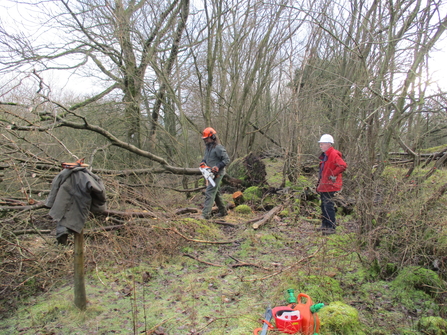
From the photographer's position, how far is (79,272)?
10.2ft

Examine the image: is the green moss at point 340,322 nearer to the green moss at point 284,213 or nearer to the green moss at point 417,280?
the green moss at point 417,280

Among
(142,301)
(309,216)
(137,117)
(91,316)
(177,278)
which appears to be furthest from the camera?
(137,117)

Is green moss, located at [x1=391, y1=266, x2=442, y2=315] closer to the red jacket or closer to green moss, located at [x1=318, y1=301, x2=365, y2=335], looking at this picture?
green moss, located at [x1=318, y1=301, x2=365, y2=335]

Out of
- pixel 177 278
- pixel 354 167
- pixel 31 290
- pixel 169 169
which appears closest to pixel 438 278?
pixel 354 167

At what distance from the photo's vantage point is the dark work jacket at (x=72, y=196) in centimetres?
294

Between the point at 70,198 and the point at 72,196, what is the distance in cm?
3

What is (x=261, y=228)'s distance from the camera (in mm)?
6230

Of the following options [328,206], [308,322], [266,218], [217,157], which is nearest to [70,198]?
[308,322]

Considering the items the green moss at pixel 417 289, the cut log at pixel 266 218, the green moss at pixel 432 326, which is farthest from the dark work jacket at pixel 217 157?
the green moss at pixel 432 326

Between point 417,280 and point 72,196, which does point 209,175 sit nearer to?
point 72,196

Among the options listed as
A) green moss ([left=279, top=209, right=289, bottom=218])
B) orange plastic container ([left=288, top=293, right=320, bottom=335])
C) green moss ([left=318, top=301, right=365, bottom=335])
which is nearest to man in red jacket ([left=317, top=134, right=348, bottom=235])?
green moss ([left=279, top=209, right=289, bottom=218])

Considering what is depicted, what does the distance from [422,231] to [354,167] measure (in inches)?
Result: 44.9

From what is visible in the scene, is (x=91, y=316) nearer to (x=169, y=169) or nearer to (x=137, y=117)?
(x=169, y=169)

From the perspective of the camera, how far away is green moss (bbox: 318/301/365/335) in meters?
2.70
